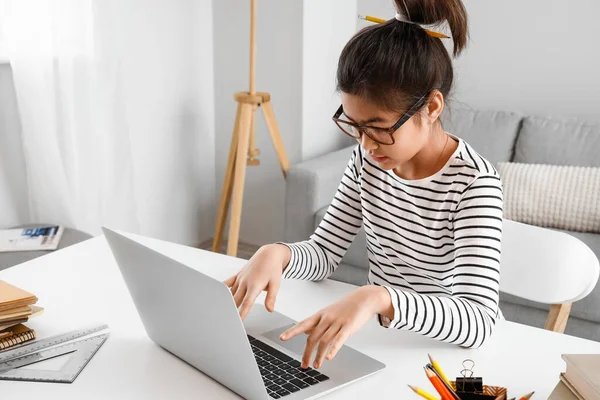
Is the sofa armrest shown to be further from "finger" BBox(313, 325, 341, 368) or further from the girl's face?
"finger" BBox(313, 325, 341, 368)

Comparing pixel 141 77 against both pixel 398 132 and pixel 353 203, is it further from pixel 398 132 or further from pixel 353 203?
pixel 398 132

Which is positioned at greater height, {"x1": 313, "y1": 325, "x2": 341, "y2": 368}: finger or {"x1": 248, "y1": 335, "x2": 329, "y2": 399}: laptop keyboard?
{"x1": 313, "y1": 325, "x2": 341, "y2": 368}: finger

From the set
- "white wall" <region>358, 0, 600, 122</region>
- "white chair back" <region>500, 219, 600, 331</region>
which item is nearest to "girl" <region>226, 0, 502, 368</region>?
"white chair back" <region>500, 219, 600, 331</region>

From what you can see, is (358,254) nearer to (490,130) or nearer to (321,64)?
(490,130)

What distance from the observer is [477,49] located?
3.13 m

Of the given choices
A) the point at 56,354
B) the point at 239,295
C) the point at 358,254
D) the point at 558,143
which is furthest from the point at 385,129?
the point at 558,143

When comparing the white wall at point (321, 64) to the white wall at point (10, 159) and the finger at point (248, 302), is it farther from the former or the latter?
the finger at point (248, 302)

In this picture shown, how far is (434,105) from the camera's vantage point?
121cm

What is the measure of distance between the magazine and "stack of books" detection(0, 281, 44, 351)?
1141mm

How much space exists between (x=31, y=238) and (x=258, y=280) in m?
1.40

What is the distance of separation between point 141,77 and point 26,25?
592mm

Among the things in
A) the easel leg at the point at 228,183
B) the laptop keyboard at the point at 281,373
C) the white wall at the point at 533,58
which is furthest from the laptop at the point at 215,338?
the white wall at the point at 533,58

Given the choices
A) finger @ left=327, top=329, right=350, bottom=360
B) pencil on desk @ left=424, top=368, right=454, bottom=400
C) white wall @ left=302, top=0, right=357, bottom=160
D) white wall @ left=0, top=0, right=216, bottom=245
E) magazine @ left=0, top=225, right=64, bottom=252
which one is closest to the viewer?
pencil on desk @ left=424, top=368, right=454, bottom=400

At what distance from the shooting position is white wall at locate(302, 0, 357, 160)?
3.04 meters
